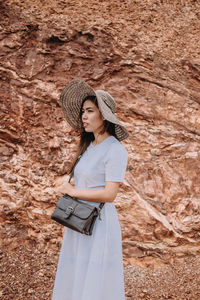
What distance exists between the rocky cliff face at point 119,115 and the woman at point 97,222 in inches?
75.1

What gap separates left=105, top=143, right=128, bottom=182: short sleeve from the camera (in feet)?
5.65

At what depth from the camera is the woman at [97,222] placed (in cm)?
172

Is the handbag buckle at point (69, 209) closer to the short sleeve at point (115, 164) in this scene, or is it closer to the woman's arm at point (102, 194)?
the woman's arm at point (102, 194)

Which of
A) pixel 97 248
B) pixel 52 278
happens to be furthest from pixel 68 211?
pixel 52 278

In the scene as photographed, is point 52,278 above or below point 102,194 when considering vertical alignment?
below

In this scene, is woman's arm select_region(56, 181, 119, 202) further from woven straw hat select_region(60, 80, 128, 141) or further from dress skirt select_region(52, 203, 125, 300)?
woven straw hat select_region(60, 80, 128, 141)

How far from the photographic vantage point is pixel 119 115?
4.05 metres

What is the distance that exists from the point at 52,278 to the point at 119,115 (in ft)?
8.88

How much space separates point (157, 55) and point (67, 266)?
3742 mm

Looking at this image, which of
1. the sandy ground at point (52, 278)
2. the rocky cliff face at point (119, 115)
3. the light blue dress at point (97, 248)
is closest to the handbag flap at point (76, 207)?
the light blue dress at point (97, 248)

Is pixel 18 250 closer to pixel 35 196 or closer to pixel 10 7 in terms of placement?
pixel 35 196

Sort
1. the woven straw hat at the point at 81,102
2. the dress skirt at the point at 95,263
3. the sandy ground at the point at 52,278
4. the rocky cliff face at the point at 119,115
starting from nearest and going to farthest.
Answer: the dress skirt at the point at 95,263
the woven straw hat at the point at 81,102
the sandy ground at the point at 52,278
the rocky cliff face at the point at 119,115

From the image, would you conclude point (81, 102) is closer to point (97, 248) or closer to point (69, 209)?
point (69, 209)

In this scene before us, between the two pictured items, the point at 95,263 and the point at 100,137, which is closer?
the point at 95,263
